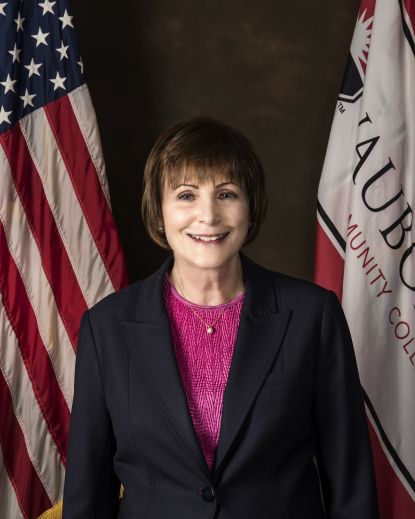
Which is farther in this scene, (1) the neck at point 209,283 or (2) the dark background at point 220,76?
(2) the dark background at point 220,76

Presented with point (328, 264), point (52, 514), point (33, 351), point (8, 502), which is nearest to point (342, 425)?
point (52, 514)

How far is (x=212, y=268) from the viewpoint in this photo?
70.3 inches

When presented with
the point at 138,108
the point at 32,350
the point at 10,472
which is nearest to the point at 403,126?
the point at 138,108

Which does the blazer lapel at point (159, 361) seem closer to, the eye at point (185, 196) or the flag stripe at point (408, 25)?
the eye at point (185, 196)

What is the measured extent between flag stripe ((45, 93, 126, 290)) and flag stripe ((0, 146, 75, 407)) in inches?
8.6

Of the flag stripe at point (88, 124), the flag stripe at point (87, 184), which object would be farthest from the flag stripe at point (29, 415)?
the flag stripe at point (88, 124)

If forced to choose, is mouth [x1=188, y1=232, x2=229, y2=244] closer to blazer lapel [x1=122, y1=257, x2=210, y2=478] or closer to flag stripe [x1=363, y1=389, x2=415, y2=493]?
blazer lapel [x1=122, y1=257, x2=210, y2=478]

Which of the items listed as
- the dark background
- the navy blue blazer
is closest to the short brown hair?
the navy blue blazer

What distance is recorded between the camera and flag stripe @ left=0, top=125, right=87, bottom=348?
8.79ft

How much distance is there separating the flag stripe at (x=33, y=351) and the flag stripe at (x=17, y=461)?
11 centimetres

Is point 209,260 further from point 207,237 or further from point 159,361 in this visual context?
point 159,361

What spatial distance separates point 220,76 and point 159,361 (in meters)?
1.80

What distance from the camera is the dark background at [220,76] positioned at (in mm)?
3178

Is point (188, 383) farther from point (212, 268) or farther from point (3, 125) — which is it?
point (3, 125)
